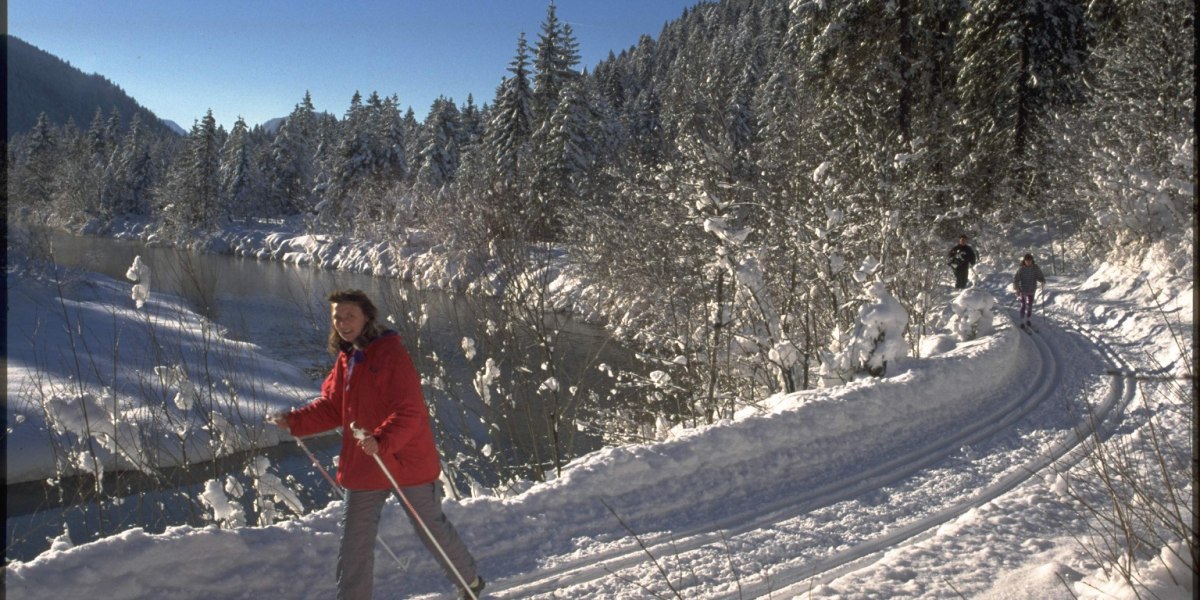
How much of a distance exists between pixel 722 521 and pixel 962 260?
14776 millimetres

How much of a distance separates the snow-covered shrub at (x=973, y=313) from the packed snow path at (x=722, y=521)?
4210 mm

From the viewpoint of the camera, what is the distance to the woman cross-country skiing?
3.72m

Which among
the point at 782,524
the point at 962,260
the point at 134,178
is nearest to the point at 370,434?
the point at 782,524

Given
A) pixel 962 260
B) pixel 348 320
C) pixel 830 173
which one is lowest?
pixel 348 320

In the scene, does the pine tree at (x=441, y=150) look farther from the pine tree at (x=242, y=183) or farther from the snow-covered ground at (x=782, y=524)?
the snow-covered ground at (x=782, y=524)

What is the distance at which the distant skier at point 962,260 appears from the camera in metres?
17.0

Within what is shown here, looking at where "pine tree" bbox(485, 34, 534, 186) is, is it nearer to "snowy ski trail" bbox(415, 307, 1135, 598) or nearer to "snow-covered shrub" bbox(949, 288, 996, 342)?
"snow-covered shrub" bbox(949, 288, 996, 342)

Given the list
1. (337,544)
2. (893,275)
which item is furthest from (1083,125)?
(337,544)

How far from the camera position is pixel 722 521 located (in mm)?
5246

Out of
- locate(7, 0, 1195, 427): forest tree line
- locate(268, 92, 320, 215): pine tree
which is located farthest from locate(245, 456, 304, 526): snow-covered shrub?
locate(268, 92, 320, 215): pine tree

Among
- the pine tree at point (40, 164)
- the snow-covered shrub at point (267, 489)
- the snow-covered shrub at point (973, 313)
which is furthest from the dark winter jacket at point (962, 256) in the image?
the pine tree at point (40, 164)

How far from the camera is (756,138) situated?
42.1 metres

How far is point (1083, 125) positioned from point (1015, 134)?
3.03 m

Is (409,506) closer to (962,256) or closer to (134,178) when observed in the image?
(962,256)
